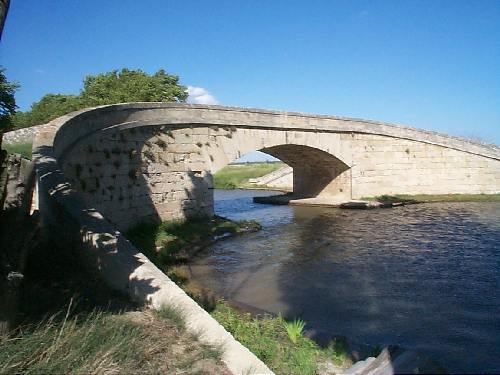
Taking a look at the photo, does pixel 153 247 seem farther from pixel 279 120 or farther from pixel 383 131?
pixel 383 131

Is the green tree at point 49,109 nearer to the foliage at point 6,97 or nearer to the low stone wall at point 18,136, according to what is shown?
the foliage at point 6,97

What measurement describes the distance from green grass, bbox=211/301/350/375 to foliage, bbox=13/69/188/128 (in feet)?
49.3

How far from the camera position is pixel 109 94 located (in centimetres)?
1959

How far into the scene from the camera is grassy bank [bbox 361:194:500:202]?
18.6 meters

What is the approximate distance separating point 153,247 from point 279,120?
27.9ft

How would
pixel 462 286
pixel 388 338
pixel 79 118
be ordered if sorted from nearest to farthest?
pixel 388 338
pixel 462 286
pixel 79 118

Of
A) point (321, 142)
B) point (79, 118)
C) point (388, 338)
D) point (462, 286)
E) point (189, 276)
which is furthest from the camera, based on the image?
point (321, 142)

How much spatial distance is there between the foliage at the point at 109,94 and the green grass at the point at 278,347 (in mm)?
15036

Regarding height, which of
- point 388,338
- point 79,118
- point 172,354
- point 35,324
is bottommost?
point 388,338

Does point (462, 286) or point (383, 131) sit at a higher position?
point (383, 131)

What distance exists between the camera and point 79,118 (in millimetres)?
9023

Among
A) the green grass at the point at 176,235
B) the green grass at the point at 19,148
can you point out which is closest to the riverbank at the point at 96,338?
the green grass at the point at 176,235

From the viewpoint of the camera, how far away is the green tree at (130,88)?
1911 centimetres

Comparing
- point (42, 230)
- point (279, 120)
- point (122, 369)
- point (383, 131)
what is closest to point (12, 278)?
point (122, 369)
